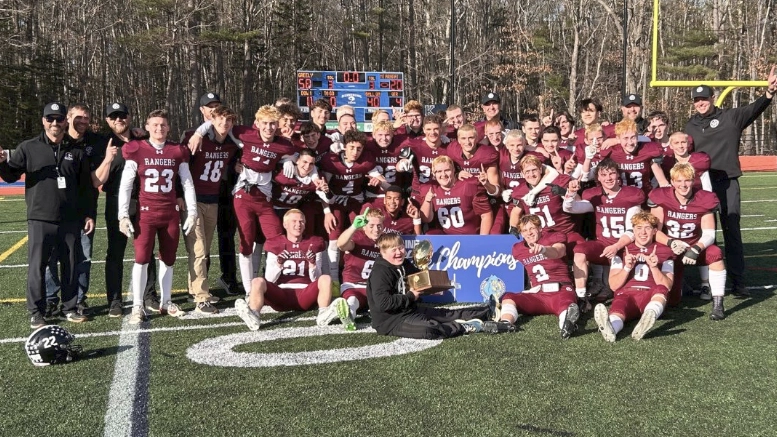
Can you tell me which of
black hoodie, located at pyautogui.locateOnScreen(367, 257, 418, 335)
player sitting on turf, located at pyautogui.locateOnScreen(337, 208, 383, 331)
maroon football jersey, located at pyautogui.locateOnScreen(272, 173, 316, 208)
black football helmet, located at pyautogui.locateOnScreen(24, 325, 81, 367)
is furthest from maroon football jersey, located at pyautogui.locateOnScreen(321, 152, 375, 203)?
black football helmet, located at pyautogui.locateOnScreen(24, 325, 81, 367)

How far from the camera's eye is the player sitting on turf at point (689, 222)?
5449 millimetres

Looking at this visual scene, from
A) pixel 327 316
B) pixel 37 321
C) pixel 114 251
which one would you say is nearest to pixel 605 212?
pixel 327 316

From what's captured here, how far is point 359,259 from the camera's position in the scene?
5980 mm

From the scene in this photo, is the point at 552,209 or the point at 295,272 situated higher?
the point at 552,209

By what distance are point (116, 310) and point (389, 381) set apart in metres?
3.15

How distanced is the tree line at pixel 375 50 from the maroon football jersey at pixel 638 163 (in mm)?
29732

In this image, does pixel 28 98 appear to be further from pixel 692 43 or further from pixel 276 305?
pixel 692 43

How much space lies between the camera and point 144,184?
18.2 feet

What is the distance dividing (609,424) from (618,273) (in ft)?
8.43

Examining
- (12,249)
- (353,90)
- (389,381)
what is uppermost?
(353,90)

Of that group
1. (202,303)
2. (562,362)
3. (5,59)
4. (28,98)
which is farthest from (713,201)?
(5,59)

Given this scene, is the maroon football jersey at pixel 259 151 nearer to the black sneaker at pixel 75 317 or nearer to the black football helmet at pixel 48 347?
the black sneaker at pixel 75 317

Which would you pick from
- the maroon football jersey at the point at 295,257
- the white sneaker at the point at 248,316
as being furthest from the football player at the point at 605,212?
the white sneaker at the point at 248,316

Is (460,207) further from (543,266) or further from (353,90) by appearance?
(353,90)
